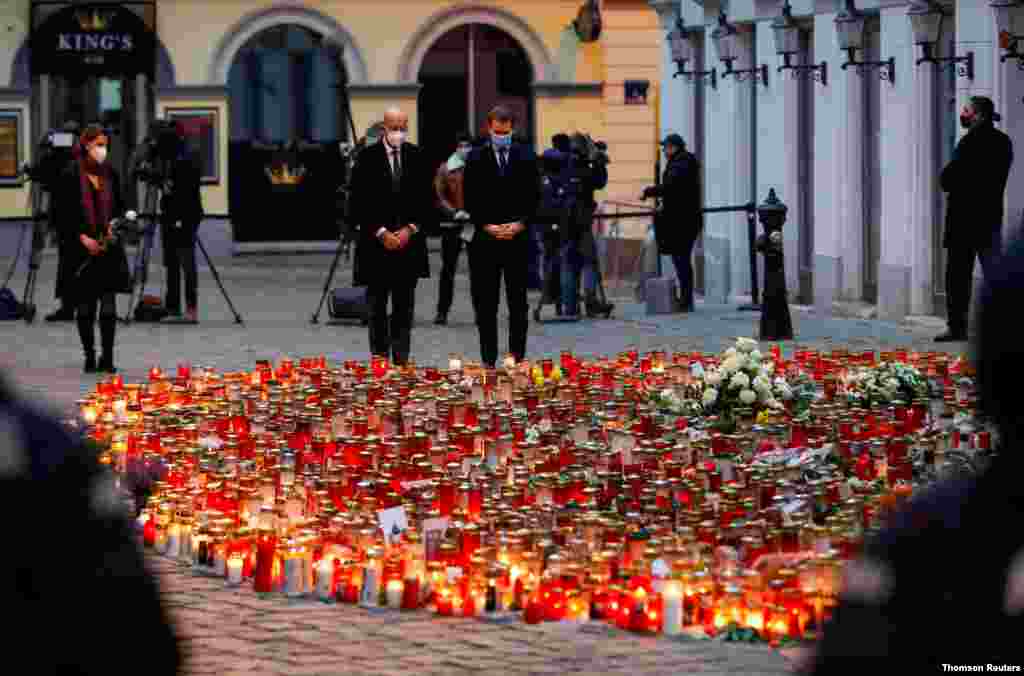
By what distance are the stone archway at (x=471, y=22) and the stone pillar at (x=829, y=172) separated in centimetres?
2142

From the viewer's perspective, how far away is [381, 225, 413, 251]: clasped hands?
56.3 ft

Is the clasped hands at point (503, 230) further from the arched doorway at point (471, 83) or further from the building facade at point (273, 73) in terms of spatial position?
the arched doorway at point (471, 83)

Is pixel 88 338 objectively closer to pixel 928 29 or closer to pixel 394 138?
pixel 394 138

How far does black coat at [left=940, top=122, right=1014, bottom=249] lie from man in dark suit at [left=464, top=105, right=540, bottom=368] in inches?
161

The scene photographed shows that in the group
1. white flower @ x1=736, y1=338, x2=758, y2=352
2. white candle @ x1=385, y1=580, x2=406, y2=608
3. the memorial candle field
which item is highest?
white flower @ x1=736, y1=338, x2=758, y2=352

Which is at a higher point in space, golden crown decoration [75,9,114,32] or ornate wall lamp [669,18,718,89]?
golden crown decoration [75,9,114,32]

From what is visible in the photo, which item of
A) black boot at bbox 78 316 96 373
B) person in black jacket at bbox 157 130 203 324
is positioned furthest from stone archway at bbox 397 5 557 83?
Answer: black boot at bbox 78 316 96 373

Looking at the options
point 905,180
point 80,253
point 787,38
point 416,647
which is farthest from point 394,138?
point 787,38

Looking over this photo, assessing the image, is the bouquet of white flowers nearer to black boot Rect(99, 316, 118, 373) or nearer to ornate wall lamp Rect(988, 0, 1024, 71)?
black boot Rect(99, 316, 118, 373)

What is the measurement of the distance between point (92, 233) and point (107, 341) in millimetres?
774

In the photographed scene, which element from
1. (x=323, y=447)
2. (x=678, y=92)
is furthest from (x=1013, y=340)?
(x=678, y=92)

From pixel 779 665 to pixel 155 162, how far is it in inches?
759

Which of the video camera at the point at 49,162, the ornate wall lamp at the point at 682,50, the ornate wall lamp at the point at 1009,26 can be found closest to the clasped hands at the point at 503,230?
the ornate wall lamp at the point at 1009,26

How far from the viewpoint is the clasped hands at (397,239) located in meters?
17.2
